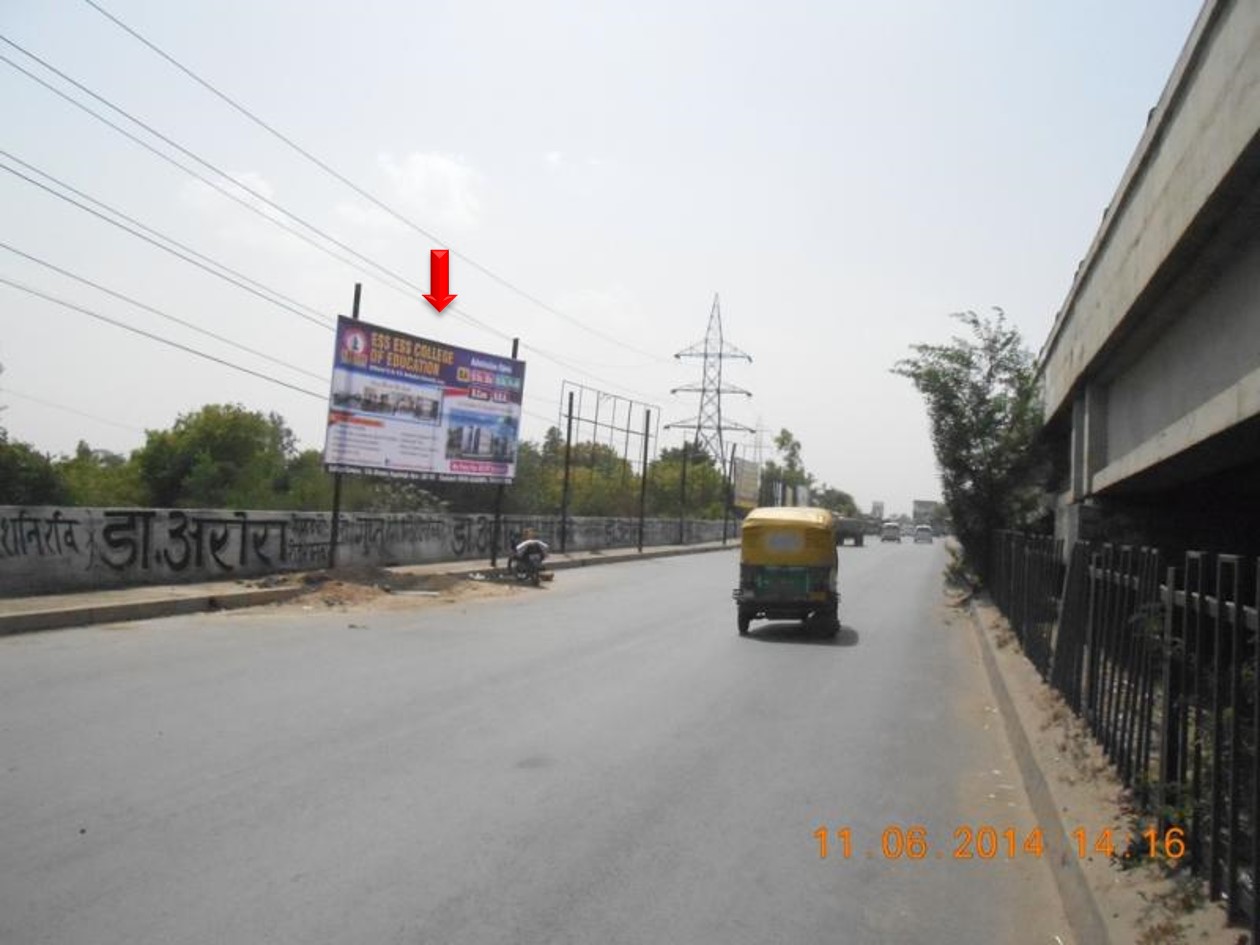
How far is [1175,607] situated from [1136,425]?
285 inches

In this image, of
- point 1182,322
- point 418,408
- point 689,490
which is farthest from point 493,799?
point 689,490

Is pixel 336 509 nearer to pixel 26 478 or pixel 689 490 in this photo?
pixel 26 478

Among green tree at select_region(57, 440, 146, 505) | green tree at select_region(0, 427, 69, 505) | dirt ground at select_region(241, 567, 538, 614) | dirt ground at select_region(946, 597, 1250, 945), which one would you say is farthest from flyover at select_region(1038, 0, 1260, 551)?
green tree at select_region(57, 440, 146, 505)

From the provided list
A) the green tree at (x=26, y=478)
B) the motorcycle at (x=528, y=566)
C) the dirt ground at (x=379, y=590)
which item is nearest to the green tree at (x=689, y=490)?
the green tree at (x=26, y=478)

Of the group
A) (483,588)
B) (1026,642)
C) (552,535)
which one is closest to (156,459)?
(552,535)

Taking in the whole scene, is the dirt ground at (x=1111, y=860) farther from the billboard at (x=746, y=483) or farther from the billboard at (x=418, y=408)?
the billboard at (x=746, y=483)

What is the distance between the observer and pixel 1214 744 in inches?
168

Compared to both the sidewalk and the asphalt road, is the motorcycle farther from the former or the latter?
the asphalt road

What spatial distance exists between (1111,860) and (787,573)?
38.3 feet

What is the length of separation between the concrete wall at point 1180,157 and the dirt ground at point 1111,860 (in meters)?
3.58

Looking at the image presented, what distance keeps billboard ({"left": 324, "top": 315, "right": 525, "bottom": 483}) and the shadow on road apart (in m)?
11.6

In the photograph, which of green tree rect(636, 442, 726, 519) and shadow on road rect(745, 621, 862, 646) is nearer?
shadow on road rect(745, 621, 862, 646)

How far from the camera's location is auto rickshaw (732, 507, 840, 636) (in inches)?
648

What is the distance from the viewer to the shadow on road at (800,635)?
1579 cm
